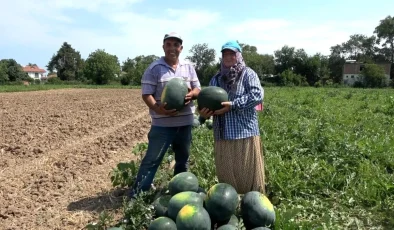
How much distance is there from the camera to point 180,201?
3273mm

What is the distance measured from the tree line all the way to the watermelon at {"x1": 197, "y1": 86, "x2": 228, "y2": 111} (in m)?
53.4

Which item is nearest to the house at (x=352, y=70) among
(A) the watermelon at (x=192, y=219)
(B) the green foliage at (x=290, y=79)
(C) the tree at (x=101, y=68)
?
(B) the green foliage at (x=290, y=79)

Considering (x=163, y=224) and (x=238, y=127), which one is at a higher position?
(x=238, y=127)

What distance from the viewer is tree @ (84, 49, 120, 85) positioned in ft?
242

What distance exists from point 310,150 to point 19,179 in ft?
16.7

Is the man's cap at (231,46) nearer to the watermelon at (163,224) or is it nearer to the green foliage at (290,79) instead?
the watermelon at (163,224)

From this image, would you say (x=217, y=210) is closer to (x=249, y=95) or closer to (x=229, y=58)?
(x=249, y=95)

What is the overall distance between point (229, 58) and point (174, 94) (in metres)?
0.71

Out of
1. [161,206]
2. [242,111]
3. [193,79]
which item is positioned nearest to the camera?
[161,206]

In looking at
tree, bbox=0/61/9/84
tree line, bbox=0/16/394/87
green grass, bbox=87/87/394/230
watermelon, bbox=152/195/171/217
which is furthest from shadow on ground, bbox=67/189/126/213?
tree, bbox=0/61/9/84

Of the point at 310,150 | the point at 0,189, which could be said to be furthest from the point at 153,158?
the point at 310,150

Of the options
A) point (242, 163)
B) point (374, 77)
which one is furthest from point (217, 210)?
point (374, 77)

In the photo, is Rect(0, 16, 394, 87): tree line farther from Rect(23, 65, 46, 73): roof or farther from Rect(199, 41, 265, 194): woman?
Rect(199, 41, 265, 194): woman

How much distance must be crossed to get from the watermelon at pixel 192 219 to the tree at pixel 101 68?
7312cm
